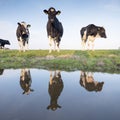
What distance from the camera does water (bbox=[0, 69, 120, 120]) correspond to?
8516mm

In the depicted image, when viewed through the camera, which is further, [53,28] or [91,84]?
[53,28]

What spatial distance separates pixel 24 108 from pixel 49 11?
2035 cm

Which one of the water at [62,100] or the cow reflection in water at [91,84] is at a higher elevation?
the cow reflection in water at [91,84]

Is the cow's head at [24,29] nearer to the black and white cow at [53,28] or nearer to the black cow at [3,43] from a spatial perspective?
the black and white cow at [53,28]

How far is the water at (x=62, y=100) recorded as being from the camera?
27.9 ft

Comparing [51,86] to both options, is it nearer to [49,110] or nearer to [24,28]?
[49,110]

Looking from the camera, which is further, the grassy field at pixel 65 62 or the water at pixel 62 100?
the grassy field at pixel 65 62

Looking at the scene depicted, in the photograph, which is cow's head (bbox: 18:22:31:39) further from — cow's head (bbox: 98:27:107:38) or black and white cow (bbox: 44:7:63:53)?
cow's head (bbox: 98:27:107:38)

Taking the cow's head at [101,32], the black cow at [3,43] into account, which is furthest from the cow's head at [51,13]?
the black cow at [3,43]

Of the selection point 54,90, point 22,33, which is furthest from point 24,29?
point 54,90

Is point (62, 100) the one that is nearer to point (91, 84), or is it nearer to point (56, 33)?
point (91, 84)

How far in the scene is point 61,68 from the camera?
72.3 feet

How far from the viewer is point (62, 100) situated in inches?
414

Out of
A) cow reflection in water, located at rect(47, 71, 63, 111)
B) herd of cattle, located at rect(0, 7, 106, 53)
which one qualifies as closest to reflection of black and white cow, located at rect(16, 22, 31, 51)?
herd of cattle, located at rect(0, 7, 106, 53)
